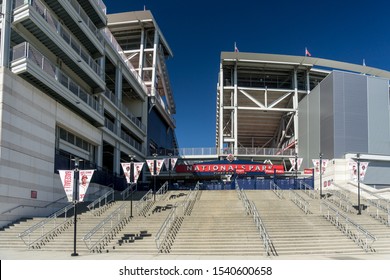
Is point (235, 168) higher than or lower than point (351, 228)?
higher

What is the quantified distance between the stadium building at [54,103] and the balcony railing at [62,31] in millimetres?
75

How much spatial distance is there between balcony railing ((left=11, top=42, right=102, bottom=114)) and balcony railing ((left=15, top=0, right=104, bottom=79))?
2.78 metres

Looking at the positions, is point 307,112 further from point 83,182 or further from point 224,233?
point 83,182

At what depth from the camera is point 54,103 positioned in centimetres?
3042

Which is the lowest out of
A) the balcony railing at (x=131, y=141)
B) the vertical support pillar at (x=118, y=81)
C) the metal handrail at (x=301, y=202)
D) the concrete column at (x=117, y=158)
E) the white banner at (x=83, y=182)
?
the metal handrail at (x=301, y=202)

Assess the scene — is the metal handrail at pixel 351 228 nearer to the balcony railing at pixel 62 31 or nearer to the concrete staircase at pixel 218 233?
the concrete staircase at pixel 218 233

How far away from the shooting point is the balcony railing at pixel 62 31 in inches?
1075

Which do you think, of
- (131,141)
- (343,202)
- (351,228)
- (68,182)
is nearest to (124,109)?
(131,141)

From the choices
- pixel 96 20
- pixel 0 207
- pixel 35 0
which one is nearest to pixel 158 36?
pixel 96 20

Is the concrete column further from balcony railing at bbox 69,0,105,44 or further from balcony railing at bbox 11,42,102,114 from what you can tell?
balcony railing at bbox 69,0,105,44

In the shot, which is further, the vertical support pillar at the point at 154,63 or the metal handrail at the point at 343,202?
the vertical support pillar at the point at 154,63

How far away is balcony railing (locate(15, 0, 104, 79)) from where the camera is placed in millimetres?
27311

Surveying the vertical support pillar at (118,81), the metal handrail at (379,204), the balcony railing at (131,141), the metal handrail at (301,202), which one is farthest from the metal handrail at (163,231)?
the vertical support pillar at (118,81)

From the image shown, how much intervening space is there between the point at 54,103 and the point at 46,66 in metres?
3.11
